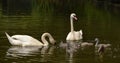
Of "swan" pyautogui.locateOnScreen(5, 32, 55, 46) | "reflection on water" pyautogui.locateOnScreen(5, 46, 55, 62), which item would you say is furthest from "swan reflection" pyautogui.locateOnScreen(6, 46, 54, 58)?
"swan" pyautogui.locateOnScreen(5, 32, 55, 46)

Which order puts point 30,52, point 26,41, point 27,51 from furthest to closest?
1. point 26,41
2. point 27,51
3. point 30,52

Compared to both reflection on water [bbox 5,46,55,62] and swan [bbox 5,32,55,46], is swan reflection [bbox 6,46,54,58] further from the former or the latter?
swan [bbox 5,32,55,46]

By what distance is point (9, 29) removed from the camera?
112 ft

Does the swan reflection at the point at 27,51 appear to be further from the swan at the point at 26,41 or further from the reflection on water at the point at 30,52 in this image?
the swan at the point at 26,41

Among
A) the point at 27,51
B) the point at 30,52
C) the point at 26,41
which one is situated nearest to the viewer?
the point at 30,52

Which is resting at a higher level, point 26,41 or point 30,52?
point 26,41

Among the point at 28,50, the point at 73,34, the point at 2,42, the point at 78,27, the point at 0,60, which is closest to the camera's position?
the point at 0,60

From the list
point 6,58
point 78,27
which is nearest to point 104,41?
point 6,58

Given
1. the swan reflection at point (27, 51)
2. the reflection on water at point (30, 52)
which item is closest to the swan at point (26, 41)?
the swan reflection at point (27, 51)

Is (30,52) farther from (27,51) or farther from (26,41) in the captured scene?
(26,41)

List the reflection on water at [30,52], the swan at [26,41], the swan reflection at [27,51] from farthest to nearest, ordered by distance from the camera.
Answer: the swan at [26,41], the swan reflection at [27,51], the reflection on water at [30,52]

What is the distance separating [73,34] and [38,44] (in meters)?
3.67

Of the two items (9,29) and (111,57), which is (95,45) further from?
(9,29)

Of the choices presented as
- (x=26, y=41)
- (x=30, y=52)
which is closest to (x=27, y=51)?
(x=30, y=52)
